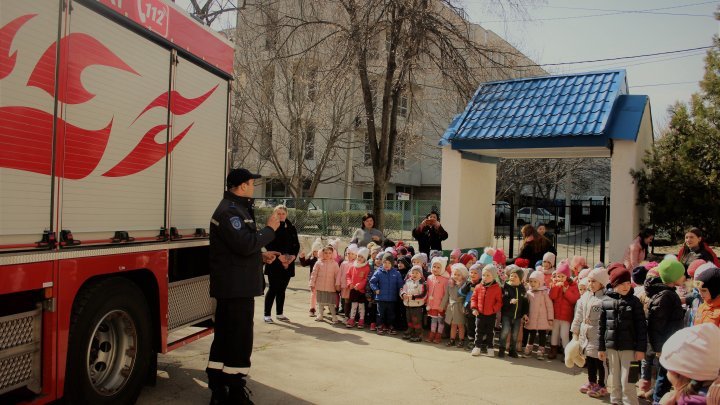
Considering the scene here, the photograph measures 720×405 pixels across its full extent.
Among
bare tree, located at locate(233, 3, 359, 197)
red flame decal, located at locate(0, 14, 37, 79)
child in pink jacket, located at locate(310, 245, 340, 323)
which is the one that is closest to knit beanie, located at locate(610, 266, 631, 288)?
child in pink jacket, located at locate(310, 245, 340, 323)

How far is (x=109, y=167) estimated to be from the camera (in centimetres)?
448

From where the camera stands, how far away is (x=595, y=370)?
594cm

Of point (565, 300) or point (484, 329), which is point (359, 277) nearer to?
point (484, 329)

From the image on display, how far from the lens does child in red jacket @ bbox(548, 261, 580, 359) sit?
7234 mm

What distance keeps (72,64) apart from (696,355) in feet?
14.4

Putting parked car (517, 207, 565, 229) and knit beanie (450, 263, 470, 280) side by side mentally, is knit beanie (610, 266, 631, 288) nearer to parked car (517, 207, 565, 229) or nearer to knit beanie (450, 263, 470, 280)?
knit beanie (450, 263, 470, 280)

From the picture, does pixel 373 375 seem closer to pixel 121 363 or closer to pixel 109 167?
pixel 121 363

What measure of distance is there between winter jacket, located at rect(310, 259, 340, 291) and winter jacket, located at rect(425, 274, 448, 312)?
189 cm

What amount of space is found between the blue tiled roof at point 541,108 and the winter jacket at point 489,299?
371 cm

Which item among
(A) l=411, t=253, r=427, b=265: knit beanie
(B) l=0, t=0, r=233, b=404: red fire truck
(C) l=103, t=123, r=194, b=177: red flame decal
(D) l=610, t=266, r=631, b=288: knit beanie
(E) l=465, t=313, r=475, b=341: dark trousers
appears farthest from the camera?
(A) l=411, t=253, r=427, b=265: knit beanie

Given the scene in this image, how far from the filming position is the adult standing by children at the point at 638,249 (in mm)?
9023

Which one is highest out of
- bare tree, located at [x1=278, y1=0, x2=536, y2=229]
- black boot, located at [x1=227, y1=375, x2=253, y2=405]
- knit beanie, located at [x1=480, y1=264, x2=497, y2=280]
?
bare tree, located at [x1=278, y1=0, x2=536, y2=229]

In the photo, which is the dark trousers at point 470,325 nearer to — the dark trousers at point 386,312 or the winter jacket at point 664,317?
the dark trousers at point 386,312

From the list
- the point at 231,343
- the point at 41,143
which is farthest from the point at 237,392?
the point at 41,143
